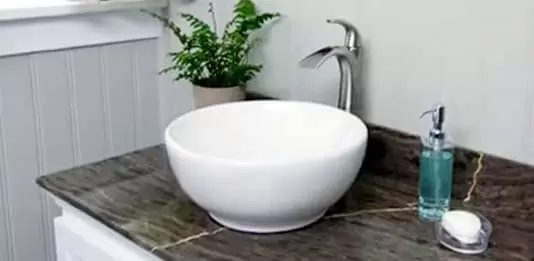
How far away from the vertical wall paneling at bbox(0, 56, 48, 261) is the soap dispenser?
96 centimetres

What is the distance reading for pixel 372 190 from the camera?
134 cm

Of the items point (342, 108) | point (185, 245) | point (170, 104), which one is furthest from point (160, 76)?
point (185, 245)

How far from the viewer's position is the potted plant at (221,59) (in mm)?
1519

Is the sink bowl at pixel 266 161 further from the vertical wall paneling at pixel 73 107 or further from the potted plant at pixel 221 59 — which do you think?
the vertical wall paneling at pixel 73 107

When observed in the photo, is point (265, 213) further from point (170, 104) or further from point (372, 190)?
point (170, 104)

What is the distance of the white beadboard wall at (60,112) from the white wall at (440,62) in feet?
1.66

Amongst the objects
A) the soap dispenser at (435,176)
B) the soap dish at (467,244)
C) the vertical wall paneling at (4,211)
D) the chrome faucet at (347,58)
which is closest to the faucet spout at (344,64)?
the chrome faucet at (347,58)

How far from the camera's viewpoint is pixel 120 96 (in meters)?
1.87

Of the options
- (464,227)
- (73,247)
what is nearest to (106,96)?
(73,247)

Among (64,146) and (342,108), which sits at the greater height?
(342,108)

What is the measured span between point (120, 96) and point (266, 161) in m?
0.89

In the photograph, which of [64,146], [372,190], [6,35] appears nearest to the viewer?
[372,190]

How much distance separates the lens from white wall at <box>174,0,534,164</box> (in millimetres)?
1200

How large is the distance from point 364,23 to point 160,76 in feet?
2.29
